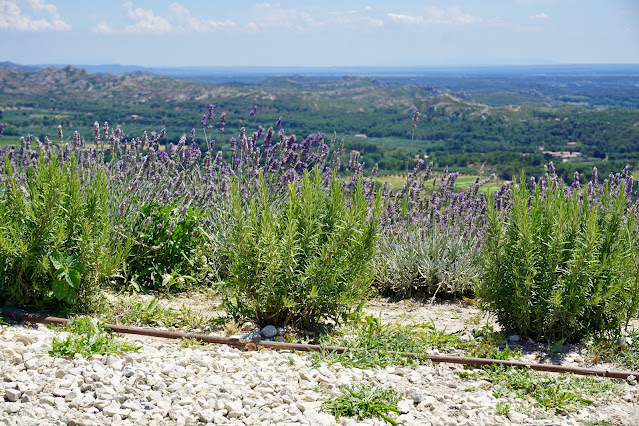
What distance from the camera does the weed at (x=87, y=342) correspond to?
9.70 feet

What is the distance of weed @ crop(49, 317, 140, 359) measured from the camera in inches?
116

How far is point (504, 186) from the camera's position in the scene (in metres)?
4.97

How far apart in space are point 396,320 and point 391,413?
5.27 feet

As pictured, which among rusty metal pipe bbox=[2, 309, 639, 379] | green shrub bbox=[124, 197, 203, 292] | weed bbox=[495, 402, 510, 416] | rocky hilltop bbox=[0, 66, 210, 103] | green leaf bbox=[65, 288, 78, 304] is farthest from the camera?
rocky hilltop bbox=[0, 66, 210, 103]

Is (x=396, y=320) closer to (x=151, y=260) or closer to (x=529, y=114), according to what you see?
(x=151, y=260)

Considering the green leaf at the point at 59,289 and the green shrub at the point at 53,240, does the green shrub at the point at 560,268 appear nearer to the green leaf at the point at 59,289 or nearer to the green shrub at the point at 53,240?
the green shrub at the point at 53,240

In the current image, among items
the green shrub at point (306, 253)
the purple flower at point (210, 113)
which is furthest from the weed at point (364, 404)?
the purple flower at point (210, 113)

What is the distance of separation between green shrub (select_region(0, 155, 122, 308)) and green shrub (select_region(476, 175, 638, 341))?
252 cm

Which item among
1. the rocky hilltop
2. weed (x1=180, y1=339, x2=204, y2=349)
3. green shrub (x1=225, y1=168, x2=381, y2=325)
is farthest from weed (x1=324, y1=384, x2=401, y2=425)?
the rocky hilltop

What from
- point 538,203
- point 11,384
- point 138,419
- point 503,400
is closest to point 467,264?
point 538,203

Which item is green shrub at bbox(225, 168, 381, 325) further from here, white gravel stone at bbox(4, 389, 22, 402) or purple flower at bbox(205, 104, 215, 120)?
purple flower at bbox(205, 104, 215, 120)

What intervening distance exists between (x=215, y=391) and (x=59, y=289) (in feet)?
4.83

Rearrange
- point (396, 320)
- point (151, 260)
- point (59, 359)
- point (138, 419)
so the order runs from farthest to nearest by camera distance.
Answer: point (151, 260) < point (396, 320) < point (59, 359) < point (138, 419)

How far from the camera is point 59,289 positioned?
3520mm
